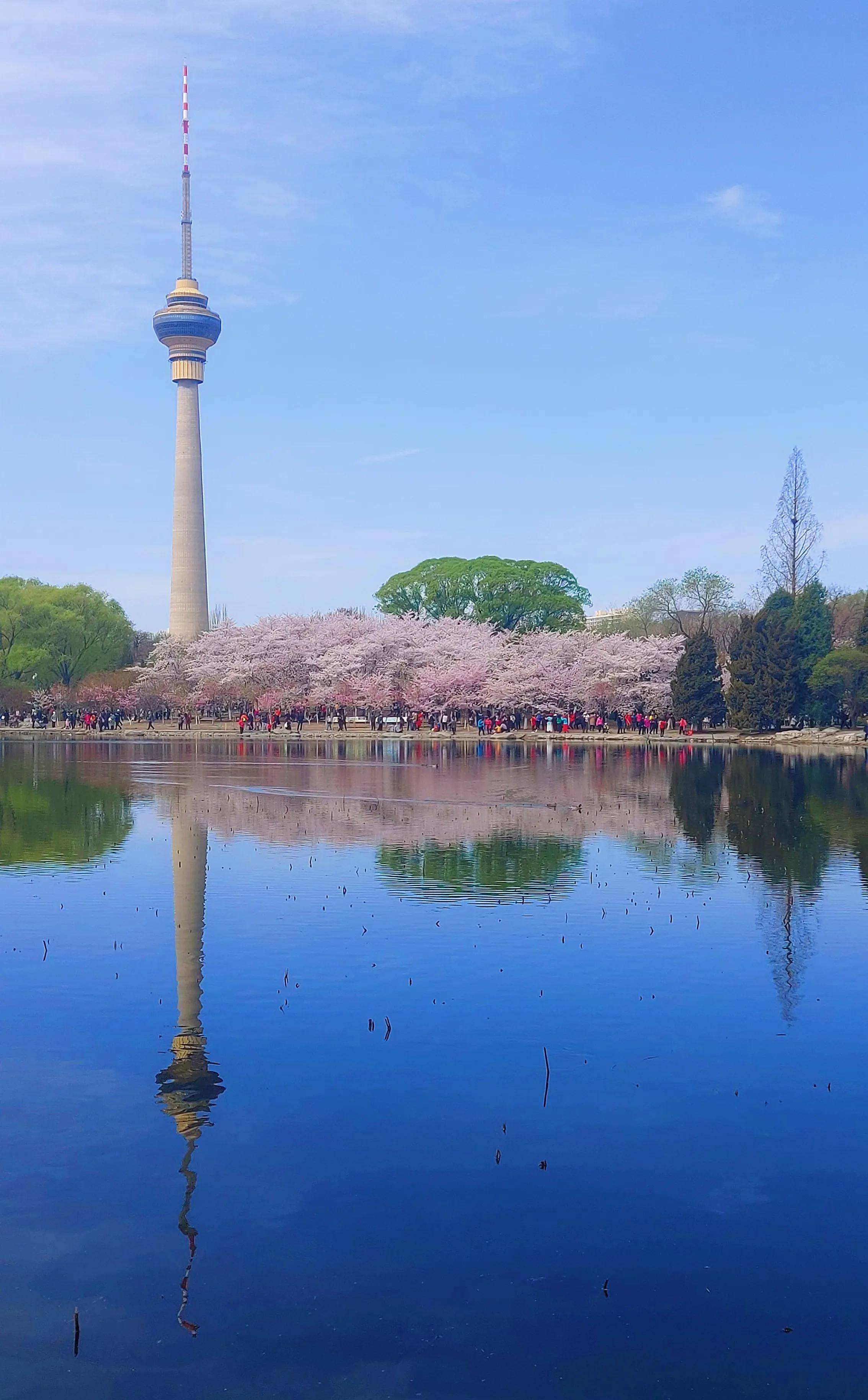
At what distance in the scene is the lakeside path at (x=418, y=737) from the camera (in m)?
72.9

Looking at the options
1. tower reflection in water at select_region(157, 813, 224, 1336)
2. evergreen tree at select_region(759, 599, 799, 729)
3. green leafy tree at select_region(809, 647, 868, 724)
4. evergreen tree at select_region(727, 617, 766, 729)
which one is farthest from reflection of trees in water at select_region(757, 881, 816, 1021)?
evergreen tree at select_region(727, 617, 766, 729)

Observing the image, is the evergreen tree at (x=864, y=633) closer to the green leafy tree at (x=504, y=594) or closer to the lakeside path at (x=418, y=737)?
the lakeside path at (x=418, y=737)

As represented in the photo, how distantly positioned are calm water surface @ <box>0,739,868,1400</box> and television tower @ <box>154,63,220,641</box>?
107935 millimetres

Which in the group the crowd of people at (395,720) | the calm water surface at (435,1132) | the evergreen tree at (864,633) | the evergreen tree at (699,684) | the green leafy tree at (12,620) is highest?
the green leafy tree at (12,620)

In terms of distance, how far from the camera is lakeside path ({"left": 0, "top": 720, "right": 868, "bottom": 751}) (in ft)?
239

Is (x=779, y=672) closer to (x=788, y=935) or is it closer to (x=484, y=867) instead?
(x=484, y=867)

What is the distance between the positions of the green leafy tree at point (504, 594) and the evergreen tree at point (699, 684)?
2865 cm

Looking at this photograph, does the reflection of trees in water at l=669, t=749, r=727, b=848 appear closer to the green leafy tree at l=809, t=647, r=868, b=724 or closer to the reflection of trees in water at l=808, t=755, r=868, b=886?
the reflection of trees in water at l=808, t=755, r=868, b=886

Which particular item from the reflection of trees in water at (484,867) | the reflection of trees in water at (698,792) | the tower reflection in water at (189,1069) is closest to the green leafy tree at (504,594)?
the reflection of trees in water at (698,792)

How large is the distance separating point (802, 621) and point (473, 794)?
4530cm

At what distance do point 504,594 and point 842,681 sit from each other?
42469 millimetres

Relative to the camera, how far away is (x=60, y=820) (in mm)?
32938

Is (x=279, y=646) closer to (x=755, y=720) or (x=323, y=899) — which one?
(x=755, y=720)

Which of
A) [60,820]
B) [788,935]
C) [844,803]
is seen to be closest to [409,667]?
[844,803]
